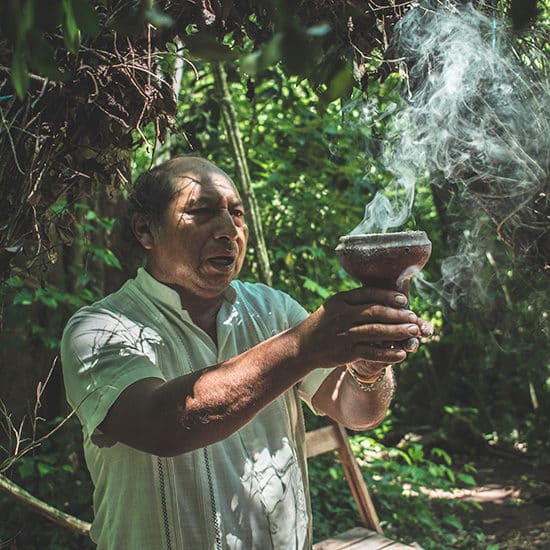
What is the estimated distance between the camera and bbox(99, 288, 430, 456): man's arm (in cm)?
131

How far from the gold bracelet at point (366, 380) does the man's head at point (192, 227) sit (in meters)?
0.49

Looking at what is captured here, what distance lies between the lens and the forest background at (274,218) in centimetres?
153

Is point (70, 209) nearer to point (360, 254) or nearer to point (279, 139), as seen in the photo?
point (360, 254)

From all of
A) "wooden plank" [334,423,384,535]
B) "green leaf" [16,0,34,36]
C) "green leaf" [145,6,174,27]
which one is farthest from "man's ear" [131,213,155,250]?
"wooden plank" [334,423,384,535]

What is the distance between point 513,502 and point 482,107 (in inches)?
214

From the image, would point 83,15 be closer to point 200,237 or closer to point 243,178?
point 200,237

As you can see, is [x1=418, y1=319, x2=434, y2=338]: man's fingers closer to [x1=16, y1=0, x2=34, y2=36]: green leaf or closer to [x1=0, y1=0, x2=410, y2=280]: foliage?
[x1=0, y1=0, x2=410, y2=280]: foliage

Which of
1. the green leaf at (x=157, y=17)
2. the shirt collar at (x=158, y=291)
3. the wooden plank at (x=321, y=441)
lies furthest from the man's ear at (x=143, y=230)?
the wooden plank at (x=321, y=441)

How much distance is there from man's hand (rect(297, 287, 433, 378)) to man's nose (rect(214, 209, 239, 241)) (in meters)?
0.78

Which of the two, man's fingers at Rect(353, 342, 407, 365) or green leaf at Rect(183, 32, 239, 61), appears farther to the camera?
man's fingers at Rect(353, 342, 407, 365)

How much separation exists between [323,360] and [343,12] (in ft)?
2.68

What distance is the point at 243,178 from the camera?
410cm

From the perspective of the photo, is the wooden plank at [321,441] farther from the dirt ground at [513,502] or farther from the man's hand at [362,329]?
the dirt ground at [513,502]

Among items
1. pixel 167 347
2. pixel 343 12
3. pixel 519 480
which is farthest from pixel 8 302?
pixel 519 480
